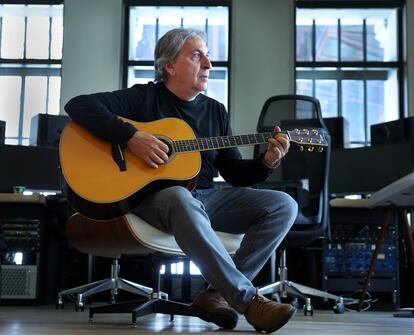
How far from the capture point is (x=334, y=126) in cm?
495

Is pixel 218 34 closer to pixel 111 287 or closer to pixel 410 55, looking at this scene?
pixel 410 55

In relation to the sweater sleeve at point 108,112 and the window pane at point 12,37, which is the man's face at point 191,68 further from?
the window pane at point 12,37

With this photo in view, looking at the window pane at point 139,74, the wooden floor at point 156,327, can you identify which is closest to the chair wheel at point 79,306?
the wooden floor at point 156,327

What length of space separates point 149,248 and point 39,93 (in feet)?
15.0

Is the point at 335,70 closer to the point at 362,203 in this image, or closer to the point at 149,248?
the point at 362,203

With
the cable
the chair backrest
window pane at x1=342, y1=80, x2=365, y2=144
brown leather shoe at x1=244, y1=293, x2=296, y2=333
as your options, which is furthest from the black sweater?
window pane at x1=342, y1=80, x2=365, y2=144

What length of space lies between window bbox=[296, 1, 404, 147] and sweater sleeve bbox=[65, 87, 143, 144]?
4.00 meters

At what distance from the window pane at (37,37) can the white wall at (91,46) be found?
397mm

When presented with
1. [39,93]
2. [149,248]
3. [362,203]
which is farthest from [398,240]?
[39,93]

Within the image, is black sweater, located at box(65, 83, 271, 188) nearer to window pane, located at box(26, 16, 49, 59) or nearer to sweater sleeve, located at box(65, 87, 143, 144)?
sweater sleeve, located at box(65, 87, 143, 144)

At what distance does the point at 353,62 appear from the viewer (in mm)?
6281

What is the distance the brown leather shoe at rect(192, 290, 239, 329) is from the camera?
1979 mm

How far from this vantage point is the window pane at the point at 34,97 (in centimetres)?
632

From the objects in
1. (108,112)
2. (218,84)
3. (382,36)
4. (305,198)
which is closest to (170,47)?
(108,112)
